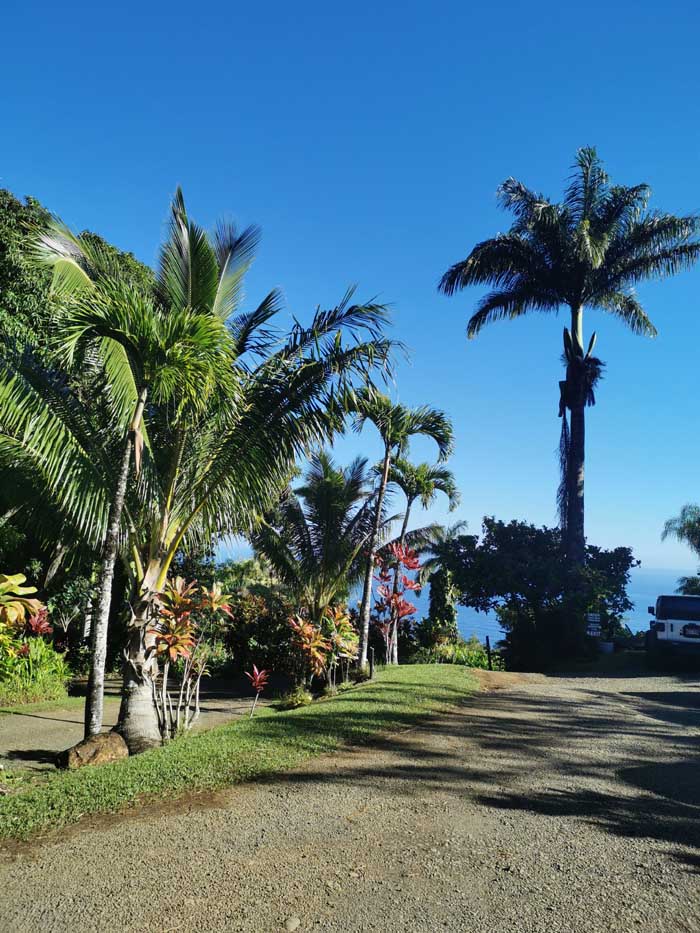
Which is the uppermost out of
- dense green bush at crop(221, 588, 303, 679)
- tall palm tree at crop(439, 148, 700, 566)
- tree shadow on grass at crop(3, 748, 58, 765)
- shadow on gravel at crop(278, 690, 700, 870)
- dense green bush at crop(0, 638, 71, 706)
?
tall palm tree at crop(439, 148, 700, 566)

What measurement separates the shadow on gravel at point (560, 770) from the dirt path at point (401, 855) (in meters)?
0.03

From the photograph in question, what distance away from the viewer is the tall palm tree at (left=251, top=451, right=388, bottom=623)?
16578 millimetres

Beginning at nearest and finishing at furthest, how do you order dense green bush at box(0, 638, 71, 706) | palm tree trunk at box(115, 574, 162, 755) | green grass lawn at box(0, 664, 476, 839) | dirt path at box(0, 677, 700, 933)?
dirt path at box(0, 677, 700, 933)
green grass lawn at box(0, 664, 476, 839)
palm tree trunk at box(115, 574, 162, 755)
dense green bush at box(0, 638, 71, 706)

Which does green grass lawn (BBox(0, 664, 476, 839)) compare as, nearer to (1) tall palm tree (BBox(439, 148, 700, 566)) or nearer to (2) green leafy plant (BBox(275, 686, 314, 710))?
(2) green leafy plant (BBox(275, 686, 314, 710))

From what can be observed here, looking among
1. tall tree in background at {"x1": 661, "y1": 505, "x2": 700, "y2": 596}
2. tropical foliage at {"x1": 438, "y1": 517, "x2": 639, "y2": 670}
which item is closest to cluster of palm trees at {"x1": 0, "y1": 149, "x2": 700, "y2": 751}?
tropical foliage at {"x1": 438, "y1": 517, "x2": 639, "y2": 670}

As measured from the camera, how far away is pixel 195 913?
3365 mm

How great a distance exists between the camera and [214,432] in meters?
9.04

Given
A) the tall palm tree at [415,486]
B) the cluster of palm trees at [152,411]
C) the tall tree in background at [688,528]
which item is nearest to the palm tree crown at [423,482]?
the tall palm tree at [415,486]

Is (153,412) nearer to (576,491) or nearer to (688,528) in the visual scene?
(576,491)

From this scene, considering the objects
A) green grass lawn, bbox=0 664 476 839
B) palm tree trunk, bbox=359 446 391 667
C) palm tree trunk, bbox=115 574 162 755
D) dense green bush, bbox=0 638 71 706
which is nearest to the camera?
green grass lawn, bbox=0 664 476 839

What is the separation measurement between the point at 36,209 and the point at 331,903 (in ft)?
46.9

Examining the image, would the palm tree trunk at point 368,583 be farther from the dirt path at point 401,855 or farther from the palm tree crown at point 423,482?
the dirt path at point 401,855

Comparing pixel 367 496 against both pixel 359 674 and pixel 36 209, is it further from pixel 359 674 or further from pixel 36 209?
pixel 36 209

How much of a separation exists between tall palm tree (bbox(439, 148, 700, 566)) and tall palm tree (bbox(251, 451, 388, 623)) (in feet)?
30.7
